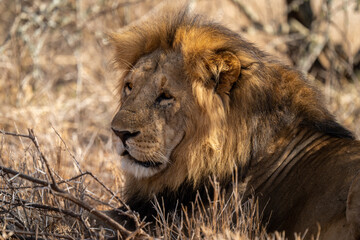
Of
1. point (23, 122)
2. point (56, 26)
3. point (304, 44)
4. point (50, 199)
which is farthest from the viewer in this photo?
point (304, 44)

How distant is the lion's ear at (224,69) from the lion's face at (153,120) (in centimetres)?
19

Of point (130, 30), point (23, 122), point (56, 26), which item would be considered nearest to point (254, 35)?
point (56, 26)

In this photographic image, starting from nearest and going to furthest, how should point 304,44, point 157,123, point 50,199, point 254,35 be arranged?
1. point 157,123
2. point 50,199
3. point 304,44
4. point 254,35

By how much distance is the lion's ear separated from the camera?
11.2ft

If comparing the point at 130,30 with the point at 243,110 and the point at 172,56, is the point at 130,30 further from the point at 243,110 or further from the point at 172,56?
the point at 243,110

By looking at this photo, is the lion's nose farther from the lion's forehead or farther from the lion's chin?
the lion's forehead

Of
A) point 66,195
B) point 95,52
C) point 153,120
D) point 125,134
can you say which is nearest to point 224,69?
point 153,120

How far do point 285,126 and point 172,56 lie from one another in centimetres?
82

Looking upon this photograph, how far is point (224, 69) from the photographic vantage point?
344 centimetres

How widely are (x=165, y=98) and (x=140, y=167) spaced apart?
1.45 ft

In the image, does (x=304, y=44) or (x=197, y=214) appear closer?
(x=197, y=214)

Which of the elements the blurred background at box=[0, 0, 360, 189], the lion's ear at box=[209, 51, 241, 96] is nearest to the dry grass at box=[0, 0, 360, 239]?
the blurred background at box=[0, 0, 360, 189]

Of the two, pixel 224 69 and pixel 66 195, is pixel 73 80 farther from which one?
pixel 66 195

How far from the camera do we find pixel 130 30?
406 centimetres
